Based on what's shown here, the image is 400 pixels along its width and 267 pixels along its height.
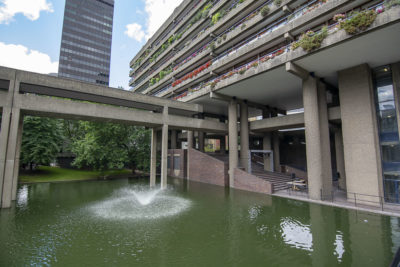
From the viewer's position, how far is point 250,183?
59.4 ft

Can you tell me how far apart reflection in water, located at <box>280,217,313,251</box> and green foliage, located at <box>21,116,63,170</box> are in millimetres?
27571

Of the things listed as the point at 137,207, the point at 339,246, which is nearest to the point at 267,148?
the point at 137,207

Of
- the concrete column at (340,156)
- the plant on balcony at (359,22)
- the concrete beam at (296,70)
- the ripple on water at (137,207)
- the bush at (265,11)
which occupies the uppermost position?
the bush at (265,11)

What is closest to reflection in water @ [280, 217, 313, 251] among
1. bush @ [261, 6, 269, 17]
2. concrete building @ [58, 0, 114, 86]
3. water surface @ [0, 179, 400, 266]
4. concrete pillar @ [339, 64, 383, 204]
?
water surface @ [0, 179, 400, 266]

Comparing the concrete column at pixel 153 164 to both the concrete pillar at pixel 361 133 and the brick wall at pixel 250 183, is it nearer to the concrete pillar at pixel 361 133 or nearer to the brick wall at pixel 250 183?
the brick wall at pixel 250 183

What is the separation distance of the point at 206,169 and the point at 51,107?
51.6 feet

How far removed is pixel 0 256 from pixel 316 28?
2095cm

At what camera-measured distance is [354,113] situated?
13273 millimetres

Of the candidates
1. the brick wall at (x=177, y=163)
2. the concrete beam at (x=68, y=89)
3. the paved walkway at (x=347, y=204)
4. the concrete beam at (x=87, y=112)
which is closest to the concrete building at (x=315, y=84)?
the paved walkway at (x=347, y=204)

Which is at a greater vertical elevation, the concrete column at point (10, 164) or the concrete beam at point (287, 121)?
the concrete beam at point (287, 121)

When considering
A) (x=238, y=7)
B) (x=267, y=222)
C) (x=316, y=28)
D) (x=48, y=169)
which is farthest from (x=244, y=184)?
(x=48, y=169)

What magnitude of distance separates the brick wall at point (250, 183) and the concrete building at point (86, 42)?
7312 centimetres

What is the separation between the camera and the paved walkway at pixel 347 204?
35.8ft

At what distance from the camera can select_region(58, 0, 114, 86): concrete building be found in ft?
234
